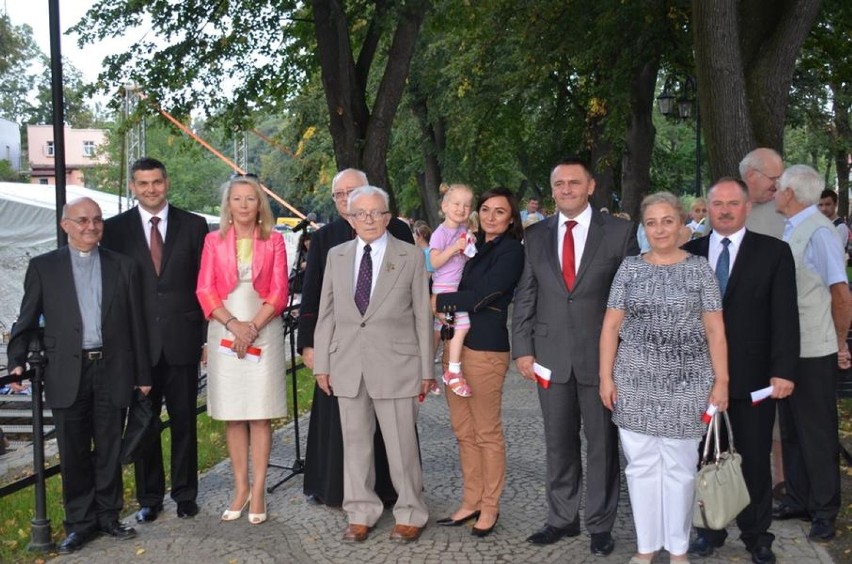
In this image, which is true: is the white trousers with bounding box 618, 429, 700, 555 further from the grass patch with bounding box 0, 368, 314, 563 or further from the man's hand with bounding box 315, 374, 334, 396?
the grass patch with bounding box 0, 368, 314, 563

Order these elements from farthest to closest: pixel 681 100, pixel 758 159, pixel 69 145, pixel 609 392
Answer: pixel 69 145
pixel 681 100
pixel 758 159
pixel 609 392

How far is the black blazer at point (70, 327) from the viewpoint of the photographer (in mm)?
5598

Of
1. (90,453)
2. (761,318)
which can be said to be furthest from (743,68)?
(90,453)

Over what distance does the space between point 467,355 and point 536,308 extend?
0.51 meters

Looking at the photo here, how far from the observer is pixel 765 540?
5266mm

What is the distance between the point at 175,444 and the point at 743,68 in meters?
7.64

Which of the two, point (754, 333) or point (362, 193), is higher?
point (362, 193)

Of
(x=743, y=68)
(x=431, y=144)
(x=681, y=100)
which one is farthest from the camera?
(x=431, y=144)

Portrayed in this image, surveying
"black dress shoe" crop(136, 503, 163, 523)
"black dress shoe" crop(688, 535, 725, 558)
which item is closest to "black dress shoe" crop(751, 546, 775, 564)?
"black dress shoe" crop(688, 535, 725, 558)

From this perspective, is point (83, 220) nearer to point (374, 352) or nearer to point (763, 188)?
point (374, 352)

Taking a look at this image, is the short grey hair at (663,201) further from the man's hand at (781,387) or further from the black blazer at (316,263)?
the black blazer at (316,263)

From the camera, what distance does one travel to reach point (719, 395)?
493cm

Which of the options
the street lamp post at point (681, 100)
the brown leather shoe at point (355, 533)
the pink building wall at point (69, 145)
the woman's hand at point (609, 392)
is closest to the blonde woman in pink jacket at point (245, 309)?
the brown leather shoe at point (355, 533)

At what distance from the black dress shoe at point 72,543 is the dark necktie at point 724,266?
4.11 meters
